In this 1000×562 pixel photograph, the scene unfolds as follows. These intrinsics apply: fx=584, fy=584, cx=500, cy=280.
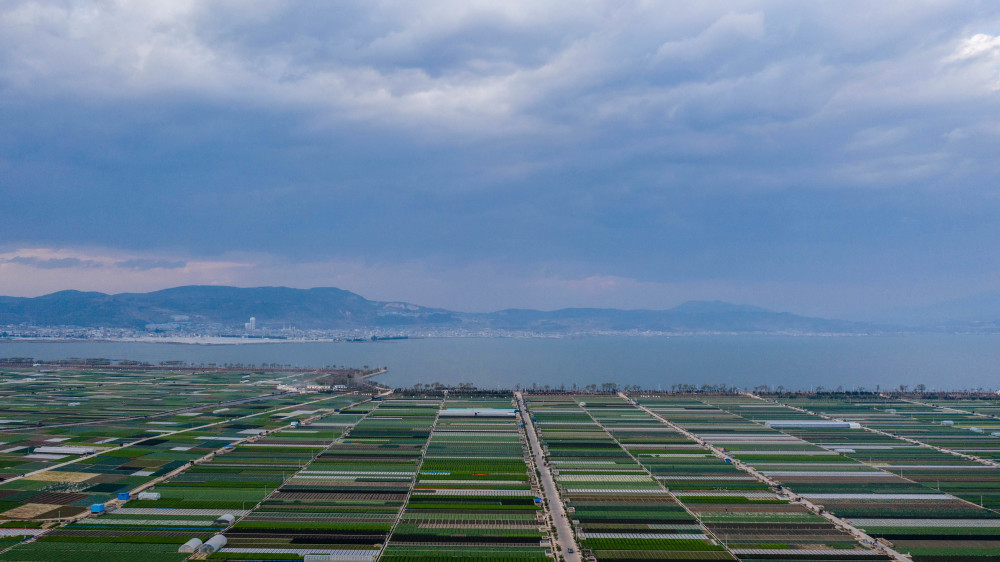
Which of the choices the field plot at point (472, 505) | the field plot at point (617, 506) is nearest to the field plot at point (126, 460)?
the field plot at point (472, 505)

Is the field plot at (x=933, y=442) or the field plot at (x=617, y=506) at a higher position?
the field plot at (x=933, y=442)

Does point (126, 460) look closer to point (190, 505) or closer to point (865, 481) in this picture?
point (190, 505)

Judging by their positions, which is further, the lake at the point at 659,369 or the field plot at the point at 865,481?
the lake at the point at 659,369

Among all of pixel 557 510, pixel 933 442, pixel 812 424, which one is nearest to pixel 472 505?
pixel 557 510

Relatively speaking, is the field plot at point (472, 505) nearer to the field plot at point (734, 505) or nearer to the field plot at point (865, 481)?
the field plot at point (734, 505)

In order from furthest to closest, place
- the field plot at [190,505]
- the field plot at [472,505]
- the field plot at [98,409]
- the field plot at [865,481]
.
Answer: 1. the field plot at [98,409]
2. the field plot at [865,481]
3. the field plot at [472,505]
4. the field plot at [190,505]

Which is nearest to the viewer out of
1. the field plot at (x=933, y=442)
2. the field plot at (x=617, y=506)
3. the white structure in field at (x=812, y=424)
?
the field plot at (x=617, y=506)

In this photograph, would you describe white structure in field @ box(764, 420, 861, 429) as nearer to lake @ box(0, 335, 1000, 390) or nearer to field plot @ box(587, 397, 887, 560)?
field plot @ box(587, 397, 887, 560)
